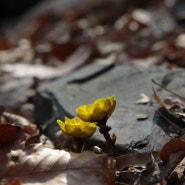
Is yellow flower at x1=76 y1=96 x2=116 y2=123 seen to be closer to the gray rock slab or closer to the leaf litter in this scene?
the leaf litter

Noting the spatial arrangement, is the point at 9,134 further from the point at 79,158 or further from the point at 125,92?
the point at 125,92

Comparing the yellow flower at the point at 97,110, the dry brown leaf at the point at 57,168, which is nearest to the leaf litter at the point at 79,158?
the dry brown leaf at the point at 57,168

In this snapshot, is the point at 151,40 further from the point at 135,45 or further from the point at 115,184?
the point at 115,184

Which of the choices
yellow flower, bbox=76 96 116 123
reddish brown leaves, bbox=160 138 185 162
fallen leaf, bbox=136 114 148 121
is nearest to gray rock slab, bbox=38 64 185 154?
fallen leaf, bbox=136 114 148 121

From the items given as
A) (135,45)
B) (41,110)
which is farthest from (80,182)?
(135,45)

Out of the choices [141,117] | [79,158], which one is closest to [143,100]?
[141,117]

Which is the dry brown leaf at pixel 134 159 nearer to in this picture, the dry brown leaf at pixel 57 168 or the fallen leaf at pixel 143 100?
the dry brown leaf at pixel 57 168
